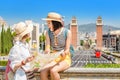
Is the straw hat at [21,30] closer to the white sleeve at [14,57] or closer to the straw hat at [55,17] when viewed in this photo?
the white sleeve at [14,57]

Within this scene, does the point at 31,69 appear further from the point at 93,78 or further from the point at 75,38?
the point at 75,38

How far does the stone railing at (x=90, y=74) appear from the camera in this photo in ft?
20.5

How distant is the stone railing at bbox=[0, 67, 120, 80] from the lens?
6.25 meters

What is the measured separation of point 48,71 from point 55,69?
0.40 feet

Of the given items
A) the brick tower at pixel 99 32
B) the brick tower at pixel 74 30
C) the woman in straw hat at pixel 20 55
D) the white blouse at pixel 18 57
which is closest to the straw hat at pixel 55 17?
the woman in straw hat at pixel 20 55

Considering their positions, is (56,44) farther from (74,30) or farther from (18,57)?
(74,30)

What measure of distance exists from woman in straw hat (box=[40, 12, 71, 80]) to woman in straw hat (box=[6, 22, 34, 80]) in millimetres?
450

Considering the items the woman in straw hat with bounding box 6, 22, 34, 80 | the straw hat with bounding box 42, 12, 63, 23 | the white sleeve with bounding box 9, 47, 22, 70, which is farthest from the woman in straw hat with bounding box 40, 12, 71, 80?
the white sleeve with bounding box 9, 47, 22, 70

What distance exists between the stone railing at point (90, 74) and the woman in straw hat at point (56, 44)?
1269 millimetres

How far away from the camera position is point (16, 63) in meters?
4.52

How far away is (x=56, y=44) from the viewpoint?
5.07 metres

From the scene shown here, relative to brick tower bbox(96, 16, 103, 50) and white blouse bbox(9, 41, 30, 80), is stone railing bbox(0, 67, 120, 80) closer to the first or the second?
white blouse bbox(9, 41, 30, 80)

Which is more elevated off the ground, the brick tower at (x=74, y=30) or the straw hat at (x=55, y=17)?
the brick tower at (x=74, y=30)

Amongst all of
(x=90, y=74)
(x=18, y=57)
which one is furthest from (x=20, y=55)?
(x=90, y=74)
